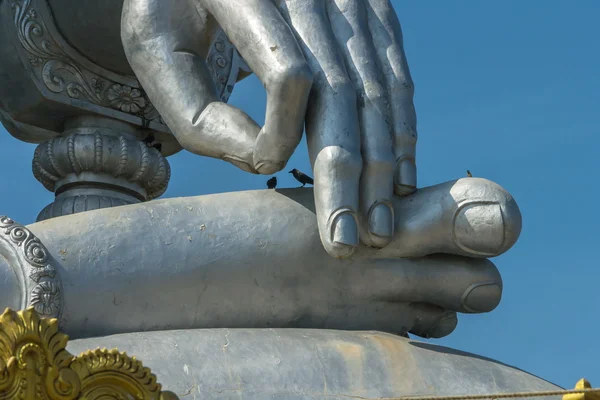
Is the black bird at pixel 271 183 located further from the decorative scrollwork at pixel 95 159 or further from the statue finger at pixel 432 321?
the decorative scrollwork at pixel 95 159

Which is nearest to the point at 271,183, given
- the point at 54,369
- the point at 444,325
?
the point at 444,325

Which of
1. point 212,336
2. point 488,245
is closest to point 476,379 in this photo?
point 488,245

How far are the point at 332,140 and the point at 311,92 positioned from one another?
0.27 meters

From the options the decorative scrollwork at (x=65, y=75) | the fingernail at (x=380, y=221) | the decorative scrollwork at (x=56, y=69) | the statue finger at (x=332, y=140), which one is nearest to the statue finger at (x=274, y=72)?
the statue finger at (x=332, y=140)

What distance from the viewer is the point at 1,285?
627 centimetres

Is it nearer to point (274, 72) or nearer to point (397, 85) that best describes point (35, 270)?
point (274, 72)

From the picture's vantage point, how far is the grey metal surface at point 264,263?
6531mm

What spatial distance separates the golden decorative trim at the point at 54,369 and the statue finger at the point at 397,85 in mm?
1687

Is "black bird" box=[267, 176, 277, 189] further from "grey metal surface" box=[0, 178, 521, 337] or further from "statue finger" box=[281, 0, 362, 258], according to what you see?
"statue finger" box=[281, 0, 362, 258]

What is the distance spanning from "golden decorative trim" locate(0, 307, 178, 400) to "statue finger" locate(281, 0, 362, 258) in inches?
46.3

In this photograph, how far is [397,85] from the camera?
6906 millimetres

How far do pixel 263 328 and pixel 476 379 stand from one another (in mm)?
942

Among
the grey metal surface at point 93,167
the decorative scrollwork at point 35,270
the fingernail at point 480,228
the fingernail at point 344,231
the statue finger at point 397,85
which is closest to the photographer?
the decorative scrollwork at point 35,270

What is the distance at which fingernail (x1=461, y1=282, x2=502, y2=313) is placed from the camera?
6891 mm
